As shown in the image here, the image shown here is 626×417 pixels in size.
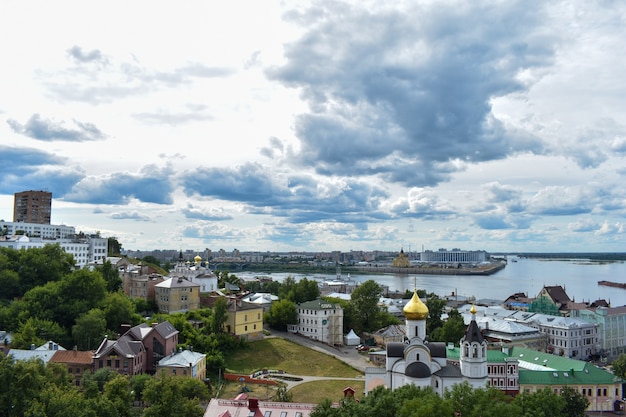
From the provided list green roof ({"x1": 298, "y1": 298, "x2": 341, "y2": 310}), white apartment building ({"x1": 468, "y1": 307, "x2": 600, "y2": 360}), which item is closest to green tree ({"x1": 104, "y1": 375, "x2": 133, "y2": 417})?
green roof ({"x1": 298, "y1": 298, "x2": 341, "y2": 310})

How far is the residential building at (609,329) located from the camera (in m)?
49.4

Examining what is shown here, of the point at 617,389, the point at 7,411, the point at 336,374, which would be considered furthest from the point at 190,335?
the point at 617,389

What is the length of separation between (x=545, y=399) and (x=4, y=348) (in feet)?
89.5

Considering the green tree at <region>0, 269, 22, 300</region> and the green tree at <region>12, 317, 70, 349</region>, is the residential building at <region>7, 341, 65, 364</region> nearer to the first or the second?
the green tree at <region>12, 317, 70, 349</region>

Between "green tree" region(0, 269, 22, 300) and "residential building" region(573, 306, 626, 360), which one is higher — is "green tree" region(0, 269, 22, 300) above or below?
above

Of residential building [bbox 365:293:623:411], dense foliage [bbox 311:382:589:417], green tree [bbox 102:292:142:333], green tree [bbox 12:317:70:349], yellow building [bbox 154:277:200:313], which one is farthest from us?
yellow building [bbox 154:277:200:313]

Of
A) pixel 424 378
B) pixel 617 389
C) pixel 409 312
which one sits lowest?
pixel 617 389

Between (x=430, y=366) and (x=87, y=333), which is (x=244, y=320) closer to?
(x=87, y=333)

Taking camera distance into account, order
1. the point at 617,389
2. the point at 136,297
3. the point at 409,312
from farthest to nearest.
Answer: the point at 136,297 < the point at 617,389 < the point at 409,312

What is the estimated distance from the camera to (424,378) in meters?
26.7

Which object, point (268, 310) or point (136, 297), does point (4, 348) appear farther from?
point (268, 310)

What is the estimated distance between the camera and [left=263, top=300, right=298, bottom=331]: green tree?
46.7m

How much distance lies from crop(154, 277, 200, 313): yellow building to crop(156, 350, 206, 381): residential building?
1315cm

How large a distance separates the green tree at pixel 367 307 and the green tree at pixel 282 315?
6.08 meters
